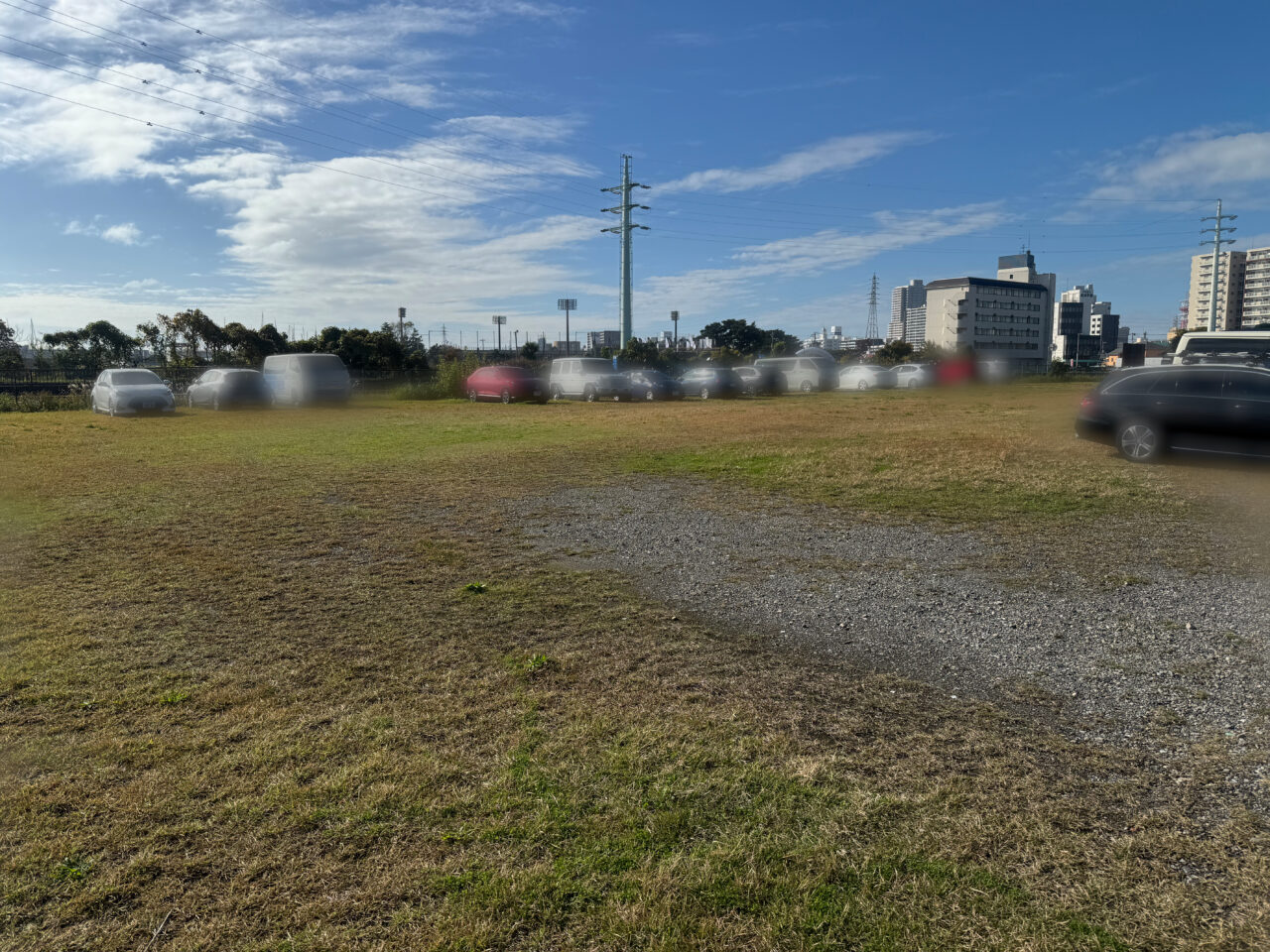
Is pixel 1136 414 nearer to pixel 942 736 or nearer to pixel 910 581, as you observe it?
pixel 910 581

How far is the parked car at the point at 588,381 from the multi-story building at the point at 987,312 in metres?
71.9

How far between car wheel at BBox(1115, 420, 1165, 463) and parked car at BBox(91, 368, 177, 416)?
26.1 m

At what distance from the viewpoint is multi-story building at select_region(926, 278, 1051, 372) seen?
313 feet

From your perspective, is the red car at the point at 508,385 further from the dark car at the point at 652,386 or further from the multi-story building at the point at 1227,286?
the multi-story building at the point at 1227,286

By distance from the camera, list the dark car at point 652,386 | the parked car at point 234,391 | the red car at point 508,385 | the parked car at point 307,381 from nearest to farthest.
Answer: the parked car at point 307,381, the parked car at point 234,391, the red car at point 508,385, the dark car at point 652,386

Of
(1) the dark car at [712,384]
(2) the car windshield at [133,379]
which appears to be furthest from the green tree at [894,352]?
(2) the car windshield at [133,379]

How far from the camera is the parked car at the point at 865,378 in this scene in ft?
134

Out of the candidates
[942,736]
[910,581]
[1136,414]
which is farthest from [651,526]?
[1136,414]

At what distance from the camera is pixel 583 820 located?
112 inches

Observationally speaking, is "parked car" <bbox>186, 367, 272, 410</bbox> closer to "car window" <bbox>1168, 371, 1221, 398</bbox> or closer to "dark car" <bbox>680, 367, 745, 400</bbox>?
"dark car" <bbox>680, 367, 745, 400</bbox>

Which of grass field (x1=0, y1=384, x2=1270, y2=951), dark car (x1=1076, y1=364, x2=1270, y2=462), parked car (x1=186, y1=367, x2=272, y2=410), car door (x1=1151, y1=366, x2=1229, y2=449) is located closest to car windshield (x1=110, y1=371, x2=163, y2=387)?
parked car (x1=186, y1=367, x2=272, y2=410)

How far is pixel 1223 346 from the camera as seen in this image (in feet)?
60.4

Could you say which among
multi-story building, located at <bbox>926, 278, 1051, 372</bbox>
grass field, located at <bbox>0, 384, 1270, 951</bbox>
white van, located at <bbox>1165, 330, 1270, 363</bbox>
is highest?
multi-story building, located at <bbox>926, 278, 1051, 372</bbox>

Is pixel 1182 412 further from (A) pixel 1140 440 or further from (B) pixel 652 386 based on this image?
(B) pixel 652 386
